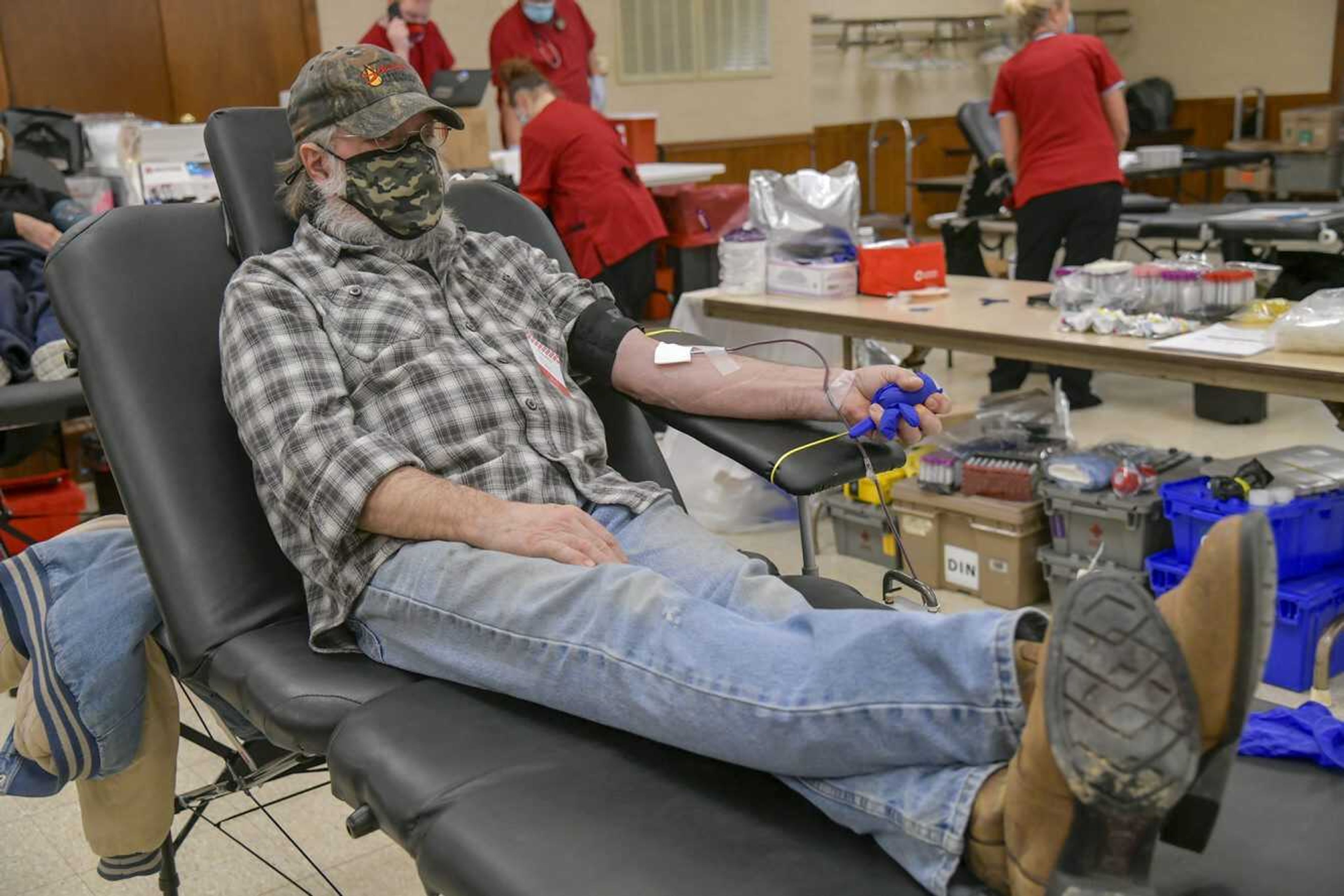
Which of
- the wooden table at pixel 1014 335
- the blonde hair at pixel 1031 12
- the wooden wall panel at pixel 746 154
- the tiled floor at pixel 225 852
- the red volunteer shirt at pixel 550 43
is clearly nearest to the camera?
the tiled floor at pixel 225 852

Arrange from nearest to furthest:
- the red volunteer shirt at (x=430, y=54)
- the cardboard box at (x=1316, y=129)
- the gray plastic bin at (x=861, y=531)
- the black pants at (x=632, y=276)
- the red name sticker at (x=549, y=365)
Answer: the red name sticker at (x=549, y=365) → the gray plastic bin at (x=861, y=531) → the black pants at (x=632, y=276) → the red volunteer shirt at (x=430, y=54) → the cardboard box at (x=1316, y=129)

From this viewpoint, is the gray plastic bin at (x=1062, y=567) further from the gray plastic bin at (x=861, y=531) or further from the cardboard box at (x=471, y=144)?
the cardboard box at (x=471, y=144)

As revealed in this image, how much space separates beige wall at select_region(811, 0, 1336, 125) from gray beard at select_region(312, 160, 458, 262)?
288 inches

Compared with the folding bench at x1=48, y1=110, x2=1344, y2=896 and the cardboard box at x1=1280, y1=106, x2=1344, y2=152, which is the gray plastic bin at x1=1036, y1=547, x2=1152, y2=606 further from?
the cardboard box at x1=1280, y1=106, x2=1344, y2=152

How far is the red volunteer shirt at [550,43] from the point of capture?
568 centimetres

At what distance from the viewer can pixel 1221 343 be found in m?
2.42

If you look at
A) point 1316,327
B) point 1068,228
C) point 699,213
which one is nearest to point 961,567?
point 1316,327

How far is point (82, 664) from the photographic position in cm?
157

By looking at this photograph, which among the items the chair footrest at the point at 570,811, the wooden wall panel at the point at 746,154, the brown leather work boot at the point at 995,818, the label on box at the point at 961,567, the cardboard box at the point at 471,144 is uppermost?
the cardboard box at the point at 471,144

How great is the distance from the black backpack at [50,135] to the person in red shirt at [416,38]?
1436 mm

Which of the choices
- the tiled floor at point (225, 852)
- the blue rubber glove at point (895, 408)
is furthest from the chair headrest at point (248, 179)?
the tiled floor at point (225, 852)

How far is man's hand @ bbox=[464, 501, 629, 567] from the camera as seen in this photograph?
1.48 m

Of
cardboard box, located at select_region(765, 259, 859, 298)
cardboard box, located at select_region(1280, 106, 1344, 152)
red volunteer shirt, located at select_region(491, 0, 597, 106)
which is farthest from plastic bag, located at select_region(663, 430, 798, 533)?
cardboard box, located at select_region(1280, 106, 1344, 152)

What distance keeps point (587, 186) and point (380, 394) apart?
268cm
